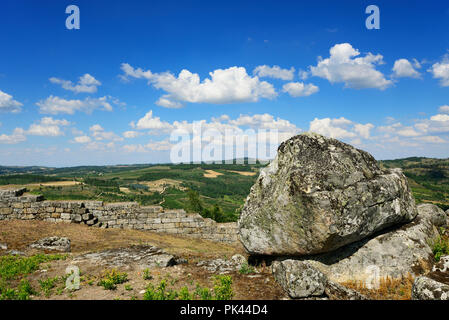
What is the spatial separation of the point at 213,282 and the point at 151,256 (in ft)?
10.4

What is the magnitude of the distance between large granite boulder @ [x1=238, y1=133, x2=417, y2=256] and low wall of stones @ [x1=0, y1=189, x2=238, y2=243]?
8.12m

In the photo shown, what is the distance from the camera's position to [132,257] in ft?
27.9

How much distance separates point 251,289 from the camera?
19.4 feet

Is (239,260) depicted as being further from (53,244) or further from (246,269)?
(53,244)

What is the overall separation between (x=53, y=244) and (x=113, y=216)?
15.2 feet

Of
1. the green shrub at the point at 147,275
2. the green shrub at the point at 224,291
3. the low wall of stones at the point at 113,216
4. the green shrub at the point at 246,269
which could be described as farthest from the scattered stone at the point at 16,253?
the green shrub at the point at 246,269

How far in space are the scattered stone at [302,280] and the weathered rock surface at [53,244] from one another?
907cm

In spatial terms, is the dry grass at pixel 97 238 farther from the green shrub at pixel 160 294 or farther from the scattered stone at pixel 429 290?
the scattered stone at pixel 429 290

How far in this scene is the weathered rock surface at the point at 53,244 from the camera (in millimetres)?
10137

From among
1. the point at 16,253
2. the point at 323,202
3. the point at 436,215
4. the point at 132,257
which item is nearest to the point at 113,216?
the point at 16,253

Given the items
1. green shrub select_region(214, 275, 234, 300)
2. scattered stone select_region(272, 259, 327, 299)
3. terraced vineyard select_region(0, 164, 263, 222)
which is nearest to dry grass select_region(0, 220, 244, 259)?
green shrub select_region(214, 275, 234, 300)

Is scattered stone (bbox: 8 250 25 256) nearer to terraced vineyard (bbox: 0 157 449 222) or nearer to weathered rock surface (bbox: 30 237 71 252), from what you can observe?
weathered rock surface (bbox: 30 237 71 252)

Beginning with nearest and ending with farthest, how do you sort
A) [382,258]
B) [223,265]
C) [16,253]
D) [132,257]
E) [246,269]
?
[382,258], [246,269], [223,265], [132,257], [16,253]
